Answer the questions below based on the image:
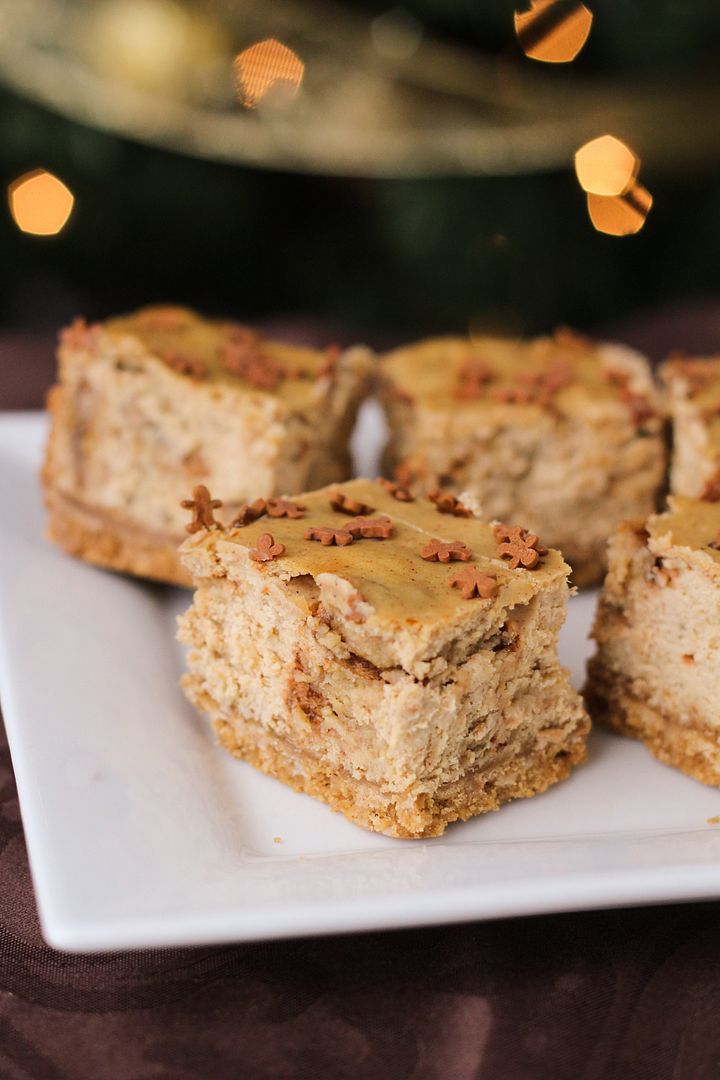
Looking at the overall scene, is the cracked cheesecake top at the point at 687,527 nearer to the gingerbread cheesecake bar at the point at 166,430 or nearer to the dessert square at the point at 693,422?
the dessert square at the point at 693,422

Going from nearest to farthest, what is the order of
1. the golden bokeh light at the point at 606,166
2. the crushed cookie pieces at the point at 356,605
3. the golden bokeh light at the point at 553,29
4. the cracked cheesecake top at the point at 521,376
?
the crushed cookie pieces at the point at 356,605, the cracked cheesecake top at the point at 521,376, the golden bokeh light at the point at 553,29, the golden bokeh light at the point at 606,166

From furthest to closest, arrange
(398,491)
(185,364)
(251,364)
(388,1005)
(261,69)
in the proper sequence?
(261,69) < (251,364) < (185,364) < (398,491) < (388,1005)

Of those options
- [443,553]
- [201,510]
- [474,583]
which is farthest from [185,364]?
[474,583]

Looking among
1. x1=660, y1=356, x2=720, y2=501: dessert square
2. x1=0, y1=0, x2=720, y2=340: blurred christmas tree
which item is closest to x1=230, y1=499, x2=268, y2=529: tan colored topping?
x1=660, y1=356, x2=720, y2=501: dessert square

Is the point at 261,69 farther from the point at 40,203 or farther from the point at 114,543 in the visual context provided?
the point at 114,543

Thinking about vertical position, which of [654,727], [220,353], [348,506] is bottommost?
[654,727]

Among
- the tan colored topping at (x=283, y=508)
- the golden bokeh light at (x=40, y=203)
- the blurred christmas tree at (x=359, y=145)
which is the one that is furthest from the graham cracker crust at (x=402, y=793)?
the golden bokeh light at (x=40, y=203)

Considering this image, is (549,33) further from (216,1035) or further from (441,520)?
(216,1035)
